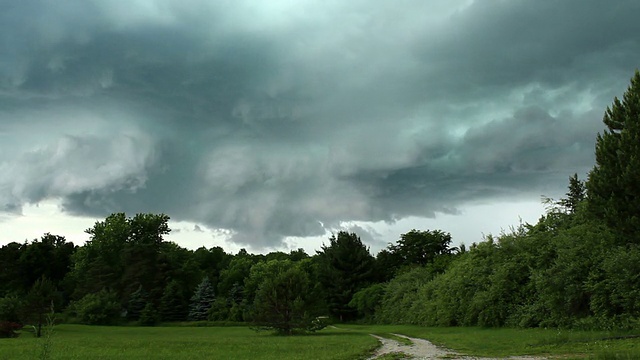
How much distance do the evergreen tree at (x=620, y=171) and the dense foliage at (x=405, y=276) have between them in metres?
0.07

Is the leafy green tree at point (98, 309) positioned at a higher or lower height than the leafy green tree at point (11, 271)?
lower

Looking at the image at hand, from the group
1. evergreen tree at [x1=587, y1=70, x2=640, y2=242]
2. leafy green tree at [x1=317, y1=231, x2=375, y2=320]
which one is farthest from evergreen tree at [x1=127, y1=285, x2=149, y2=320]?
evergreen tree at [x1=587, y1=70, x2=640, y2=242]

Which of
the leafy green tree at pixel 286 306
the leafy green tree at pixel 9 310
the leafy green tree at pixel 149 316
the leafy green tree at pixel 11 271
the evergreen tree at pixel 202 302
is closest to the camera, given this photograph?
the leafy green tree at pixel 286 306

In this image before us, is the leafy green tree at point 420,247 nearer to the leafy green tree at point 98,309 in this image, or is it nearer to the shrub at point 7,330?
the leafy green tree at point 98,309

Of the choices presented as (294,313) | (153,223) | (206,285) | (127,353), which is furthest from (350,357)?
(153,223)

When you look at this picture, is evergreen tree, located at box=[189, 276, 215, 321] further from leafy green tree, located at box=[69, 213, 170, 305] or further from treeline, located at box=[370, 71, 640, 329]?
treeline, located at box=[370, 71, 640, 329]

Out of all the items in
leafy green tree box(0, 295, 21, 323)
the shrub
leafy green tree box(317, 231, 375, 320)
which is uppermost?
leafy green tree box(317, 231, 375, 320)

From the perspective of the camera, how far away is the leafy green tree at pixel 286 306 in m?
47.2

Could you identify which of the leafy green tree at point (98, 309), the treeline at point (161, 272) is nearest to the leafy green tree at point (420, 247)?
the treeline at point (161, 272)

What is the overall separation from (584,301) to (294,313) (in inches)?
936

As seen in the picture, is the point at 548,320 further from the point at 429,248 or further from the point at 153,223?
the point at 153,223

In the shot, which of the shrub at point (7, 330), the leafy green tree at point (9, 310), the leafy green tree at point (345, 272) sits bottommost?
the shrub at point (7, 330)

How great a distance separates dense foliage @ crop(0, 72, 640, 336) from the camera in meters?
32.7

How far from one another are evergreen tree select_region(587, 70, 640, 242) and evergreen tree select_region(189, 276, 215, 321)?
214 feet
